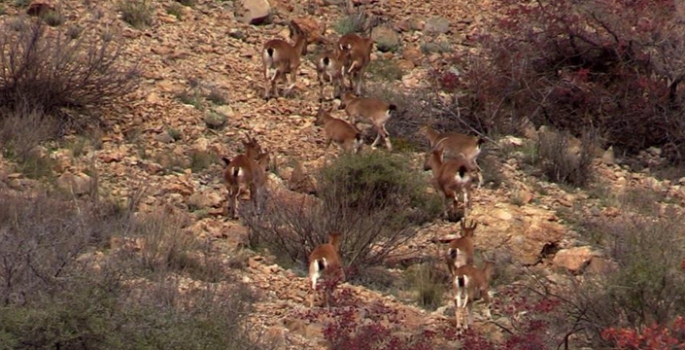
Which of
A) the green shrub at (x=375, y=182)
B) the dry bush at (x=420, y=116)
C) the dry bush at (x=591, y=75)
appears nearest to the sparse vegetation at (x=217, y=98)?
the dry bush at (x=420, y=116)

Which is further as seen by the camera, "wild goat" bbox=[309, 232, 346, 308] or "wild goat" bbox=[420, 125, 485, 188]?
"wild goat" bbox=[420, 125, 485, 188]

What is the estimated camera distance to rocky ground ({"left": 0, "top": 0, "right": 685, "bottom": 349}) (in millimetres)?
18047

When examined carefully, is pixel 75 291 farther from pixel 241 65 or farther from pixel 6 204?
pixel 241 65

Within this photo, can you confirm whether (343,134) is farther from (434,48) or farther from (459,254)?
(434,48)

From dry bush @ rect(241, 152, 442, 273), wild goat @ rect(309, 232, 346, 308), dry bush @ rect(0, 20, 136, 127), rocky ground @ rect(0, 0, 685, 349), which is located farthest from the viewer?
dry bush @ rect(0, 20, 136, 127)

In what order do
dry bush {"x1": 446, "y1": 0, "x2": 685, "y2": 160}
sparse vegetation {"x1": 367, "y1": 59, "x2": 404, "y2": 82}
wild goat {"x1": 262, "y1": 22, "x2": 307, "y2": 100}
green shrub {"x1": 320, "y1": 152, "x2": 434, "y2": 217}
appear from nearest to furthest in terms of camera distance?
green shrub {"x1": 320, "y1": 152, "x2": 434, "y2": 217} < wild goat {"x1": 262, "y1": 22, "x2": 307, "y2": 100} < dry bush {"x1": 446, "y1": 0, "x2": 685, "y2": 160} < sparse vegetation {"x1": 367, "y1": 59, "x2": 404, "y2": 82}

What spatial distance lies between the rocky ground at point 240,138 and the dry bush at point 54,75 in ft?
1.25

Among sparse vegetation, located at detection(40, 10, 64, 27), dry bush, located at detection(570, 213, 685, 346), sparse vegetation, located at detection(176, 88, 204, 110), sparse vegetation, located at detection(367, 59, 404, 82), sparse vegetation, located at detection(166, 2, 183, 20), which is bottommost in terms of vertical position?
sparse vegetation, located at detection(367, 59, 404, 82)

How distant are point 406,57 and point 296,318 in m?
9.62

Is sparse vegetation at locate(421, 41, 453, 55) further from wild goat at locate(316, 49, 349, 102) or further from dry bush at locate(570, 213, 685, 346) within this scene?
dry bush at locate(570, 213, 685, 346)

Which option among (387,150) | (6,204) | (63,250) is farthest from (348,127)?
(63,250)

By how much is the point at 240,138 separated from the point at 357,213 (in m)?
2.95

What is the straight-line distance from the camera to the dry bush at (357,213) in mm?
17750

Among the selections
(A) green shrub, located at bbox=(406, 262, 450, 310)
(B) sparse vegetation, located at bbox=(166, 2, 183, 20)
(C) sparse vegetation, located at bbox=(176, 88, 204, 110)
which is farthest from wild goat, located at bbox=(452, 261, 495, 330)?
(B) sparse vegetation, located at bbox=(166, 2, 183, 20)
